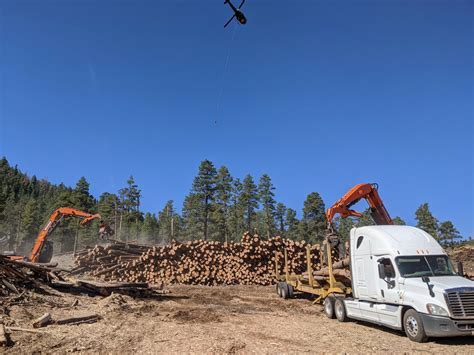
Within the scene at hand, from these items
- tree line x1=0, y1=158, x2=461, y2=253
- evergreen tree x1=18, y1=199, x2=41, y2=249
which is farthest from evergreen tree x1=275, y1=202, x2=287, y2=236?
evergreen tree x1=18, y1=199, x2=41, y2=249

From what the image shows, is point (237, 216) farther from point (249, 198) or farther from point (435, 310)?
point (435, 310)

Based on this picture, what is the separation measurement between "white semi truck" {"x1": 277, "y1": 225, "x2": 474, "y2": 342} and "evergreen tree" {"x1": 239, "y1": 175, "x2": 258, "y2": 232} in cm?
4921

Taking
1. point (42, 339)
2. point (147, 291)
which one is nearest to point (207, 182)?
point (147, 291)

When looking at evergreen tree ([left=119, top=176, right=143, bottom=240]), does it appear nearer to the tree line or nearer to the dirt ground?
the tree line

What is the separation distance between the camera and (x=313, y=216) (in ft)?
173

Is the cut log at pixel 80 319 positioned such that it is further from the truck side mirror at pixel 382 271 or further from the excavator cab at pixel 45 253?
the excavator cab at pixel 45 253

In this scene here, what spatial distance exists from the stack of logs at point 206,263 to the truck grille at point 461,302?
12108 mm

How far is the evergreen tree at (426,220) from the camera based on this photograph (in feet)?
191

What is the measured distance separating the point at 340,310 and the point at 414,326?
307cm

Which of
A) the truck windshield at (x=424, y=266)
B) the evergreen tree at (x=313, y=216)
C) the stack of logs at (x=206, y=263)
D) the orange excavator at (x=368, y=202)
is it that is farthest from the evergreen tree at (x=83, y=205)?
the truck windshield at (x=424, y=266)

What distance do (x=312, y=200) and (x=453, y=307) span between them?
4582 centimetres

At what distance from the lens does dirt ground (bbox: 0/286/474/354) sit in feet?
22.4

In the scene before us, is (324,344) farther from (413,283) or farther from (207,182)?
(207,182)

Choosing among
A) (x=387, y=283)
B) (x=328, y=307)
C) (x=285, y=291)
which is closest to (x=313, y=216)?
(x=285, y=291)
